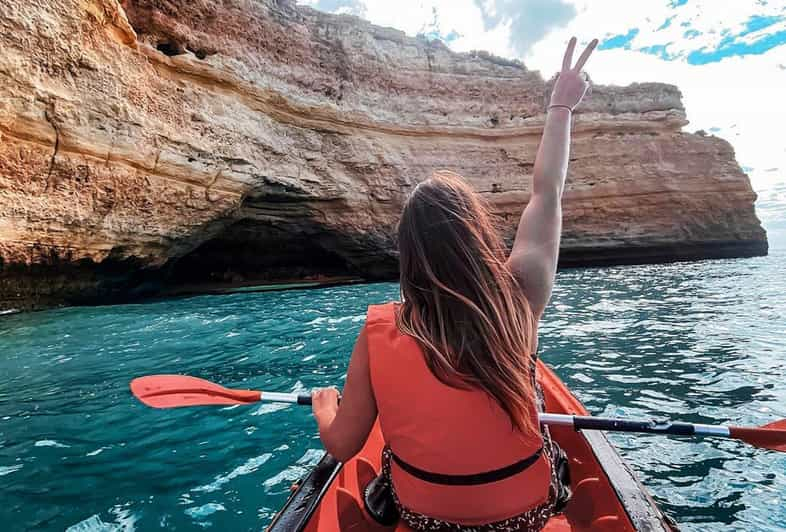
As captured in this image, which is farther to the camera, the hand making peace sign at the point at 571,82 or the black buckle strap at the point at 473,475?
the hand making peace sign at the point at 571,82

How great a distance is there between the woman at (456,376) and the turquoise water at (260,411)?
1.27 meters

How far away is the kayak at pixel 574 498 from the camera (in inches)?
56.5

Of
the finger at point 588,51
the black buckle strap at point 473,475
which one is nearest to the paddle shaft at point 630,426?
the black buckle strap at point 473,475

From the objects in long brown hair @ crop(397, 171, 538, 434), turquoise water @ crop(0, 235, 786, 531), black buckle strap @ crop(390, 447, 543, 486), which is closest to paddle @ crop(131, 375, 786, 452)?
turquoise water @ crop(0, 235, 786, 531)

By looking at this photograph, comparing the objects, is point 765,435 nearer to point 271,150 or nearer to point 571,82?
point 571,82

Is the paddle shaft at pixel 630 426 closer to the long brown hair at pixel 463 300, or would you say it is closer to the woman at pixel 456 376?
the woman at pixel 456 376

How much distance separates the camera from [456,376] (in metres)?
0.94

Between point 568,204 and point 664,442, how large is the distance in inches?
572

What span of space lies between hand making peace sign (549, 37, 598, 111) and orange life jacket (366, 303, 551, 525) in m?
0.92

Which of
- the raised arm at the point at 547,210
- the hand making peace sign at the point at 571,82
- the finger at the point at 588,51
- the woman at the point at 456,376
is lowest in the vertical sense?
the woman at the point at 456,376

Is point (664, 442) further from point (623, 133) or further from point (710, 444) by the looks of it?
point (623, 133)

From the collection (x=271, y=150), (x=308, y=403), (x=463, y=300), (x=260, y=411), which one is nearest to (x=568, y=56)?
(x=463, y=300)

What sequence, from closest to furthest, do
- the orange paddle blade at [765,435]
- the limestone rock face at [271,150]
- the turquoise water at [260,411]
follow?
the orange paddle blade at [765,435]
the turquoise water at [260,411]
the limestone rock face at [271,150]

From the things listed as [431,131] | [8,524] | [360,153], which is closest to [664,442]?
[8,524]
